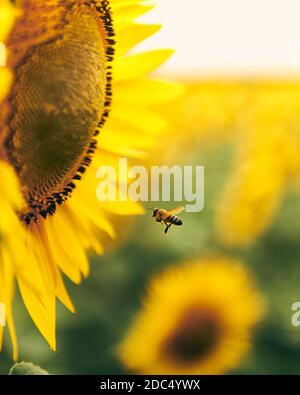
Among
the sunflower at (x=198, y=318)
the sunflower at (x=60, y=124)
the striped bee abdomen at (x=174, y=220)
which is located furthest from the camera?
the sunflower at (x=198, y=318)

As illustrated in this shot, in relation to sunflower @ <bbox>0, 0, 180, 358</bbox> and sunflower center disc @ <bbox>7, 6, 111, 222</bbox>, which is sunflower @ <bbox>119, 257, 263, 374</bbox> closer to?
sunflower @ <bbox>0, 0, 180, 358</bbox>

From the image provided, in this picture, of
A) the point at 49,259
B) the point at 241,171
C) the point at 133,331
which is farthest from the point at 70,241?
the point at 241,171

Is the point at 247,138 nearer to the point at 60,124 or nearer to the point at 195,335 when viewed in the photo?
the point at 195,335

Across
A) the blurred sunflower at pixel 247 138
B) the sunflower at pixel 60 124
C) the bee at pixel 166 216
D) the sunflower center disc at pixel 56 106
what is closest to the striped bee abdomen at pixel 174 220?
the bee at pixel 166 216

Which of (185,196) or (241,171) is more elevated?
(241,171)

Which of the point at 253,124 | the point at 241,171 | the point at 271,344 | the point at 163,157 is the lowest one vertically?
the point at 271,344

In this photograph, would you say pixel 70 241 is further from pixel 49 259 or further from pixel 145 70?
pixel 145 70

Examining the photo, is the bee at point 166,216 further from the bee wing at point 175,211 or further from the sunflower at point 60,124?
the sunflower at point 60,124
